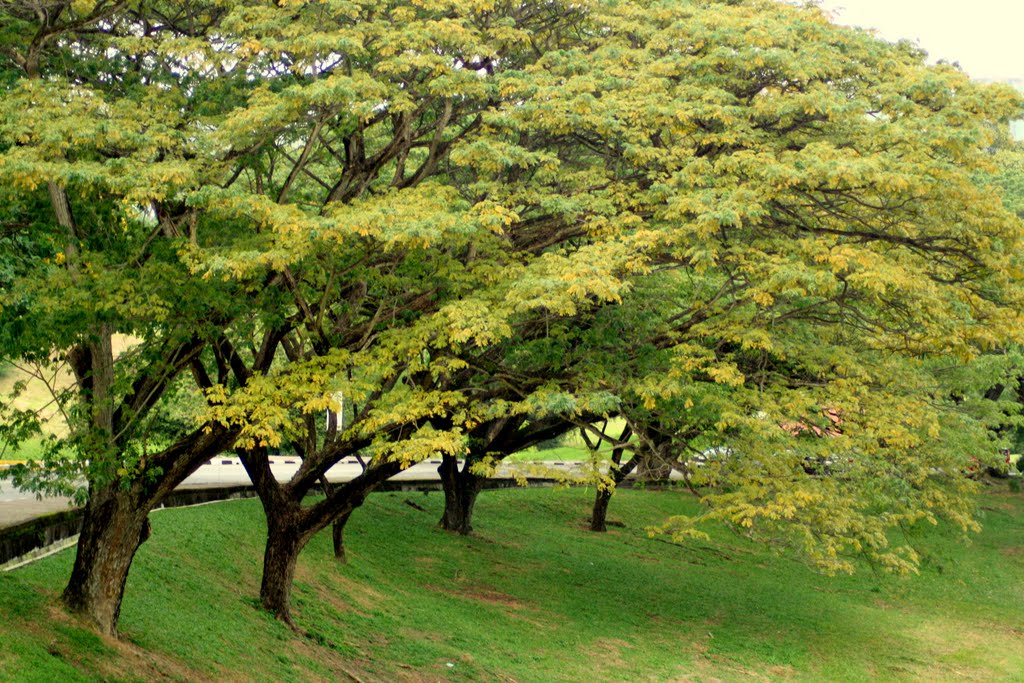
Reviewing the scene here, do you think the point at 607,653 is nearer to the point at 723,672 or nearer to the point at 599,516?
the point at 723,672

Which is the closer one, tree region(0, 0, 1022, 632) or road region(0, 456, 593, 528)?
tree region(0, 0, 1022, 632)

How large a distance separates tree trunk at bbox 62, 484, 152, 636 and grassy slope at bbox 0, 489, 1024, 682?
0.39 m

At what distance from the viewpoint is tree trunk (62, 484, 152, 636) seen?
12.4 m

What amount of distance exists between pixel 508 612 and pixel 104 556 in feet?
31.6

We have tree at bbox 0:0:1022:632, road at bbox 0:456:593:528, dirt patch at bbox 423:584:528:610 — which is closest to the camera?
tree at bbox 0:0:1022:632


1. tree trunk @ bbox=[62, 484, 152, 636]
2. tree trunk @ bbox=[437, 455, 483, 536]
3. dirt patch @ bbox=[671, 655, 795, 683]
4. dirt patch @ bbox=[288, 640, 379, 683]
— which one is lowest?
dirt patch @ bbox=[288, 640, 379, 683]

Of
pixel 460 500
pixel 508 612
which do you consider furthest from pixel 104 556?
pixel 460 500

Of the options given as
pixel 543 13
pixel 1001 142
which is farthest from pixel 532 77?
pixel 1001 142

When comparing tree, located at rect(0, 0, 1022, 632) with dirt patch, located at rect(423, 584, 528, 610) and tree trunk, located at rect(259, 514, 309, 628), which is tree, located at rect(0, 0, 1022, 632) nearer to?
tree trunk, located at rect(259, 514, 309, 628)

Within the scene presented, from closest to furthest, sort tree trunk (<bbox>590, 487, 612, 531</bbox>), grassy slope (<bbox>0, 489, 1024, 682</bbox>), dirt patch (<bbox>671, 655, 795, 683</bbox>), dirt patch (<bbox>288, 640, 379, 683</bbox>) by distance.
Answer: grassy slope (<bbox>0, 489, 1024, 682</bbox>) < dirt patch (<bbox>288, 640, 379, 683</bbox>) < dirt patch (<bbox>671, 655, 795, 683</bbox>) < tree trunk (<bbox>590, 487, 612, 531</bbox>)

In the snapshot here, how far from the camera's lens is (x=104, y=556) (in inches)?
491

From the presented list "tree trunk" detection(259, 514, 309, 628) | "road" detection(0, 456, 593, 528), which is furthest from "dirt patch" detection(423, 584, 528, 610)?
"tree trunk" detection(259, 514, 309, 628)

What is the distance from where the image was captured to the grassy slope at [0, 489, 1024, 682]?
1346 cm

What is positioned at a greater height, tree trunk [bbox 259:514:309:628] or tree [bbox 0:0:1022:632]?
tree [bbox 0:0:1022:632]
